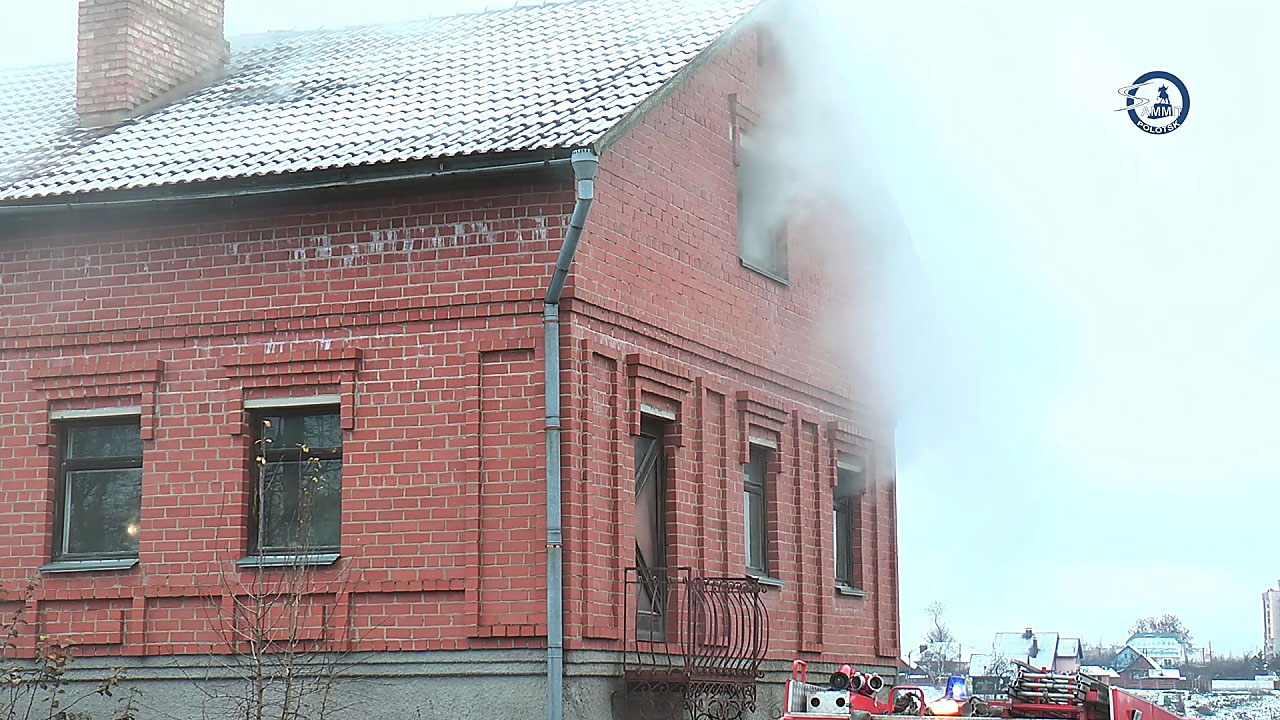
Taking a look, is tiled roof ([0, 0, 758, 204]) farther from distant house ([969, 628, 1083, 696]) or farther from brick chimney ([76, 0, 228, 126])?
distant house ([969, 628, 1083, 696])

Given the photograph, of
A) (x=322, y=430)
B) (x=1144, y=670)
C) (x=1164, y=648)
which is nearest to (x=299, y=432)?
(x=322, y=430)

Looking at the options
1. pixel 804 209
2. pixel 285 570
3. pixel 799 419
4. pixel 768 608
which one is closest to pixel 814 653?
pixel 768 608

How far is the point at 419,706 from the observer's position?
13508mm

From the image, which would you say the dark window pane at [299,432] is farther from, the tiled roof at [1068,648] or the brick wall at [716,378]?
the tiled roof at [1068,648]

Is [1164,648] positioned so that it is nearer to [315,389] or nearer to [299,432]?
[299,432]

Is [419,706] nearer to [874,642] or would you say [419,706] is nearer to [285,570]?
[285,570]

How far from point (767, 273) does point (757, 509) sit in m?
2.30

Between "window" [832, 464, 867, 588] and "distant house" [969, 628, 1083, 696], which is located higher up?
"window" [832, 464, 867, 588]

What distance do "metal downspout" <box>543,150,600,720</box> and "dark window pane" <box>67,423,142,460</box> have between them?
3.70m

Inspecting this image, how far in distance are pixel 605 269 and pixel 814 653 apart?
5.09m

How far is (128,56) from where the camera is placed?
17.0 meters

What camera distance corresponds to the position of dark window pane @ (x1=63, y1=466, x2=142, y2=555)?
1467cm

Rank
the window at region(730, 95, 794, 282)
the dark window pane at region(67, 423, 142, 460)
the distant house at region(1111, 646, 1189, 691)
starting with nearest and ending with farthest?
the dark window pane at region(67, 423, 142, 460)
the window at region(730, 95, 794, 282)
the distant house at region(1111, 646, 1189, 691)

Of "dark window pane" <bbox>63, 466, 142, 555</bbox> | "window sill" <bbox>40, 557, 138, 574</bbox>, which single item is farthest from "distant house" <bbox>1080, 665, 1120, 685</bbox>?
"dark window pane" <bbox>63, 466, 142, 555</bbox>
